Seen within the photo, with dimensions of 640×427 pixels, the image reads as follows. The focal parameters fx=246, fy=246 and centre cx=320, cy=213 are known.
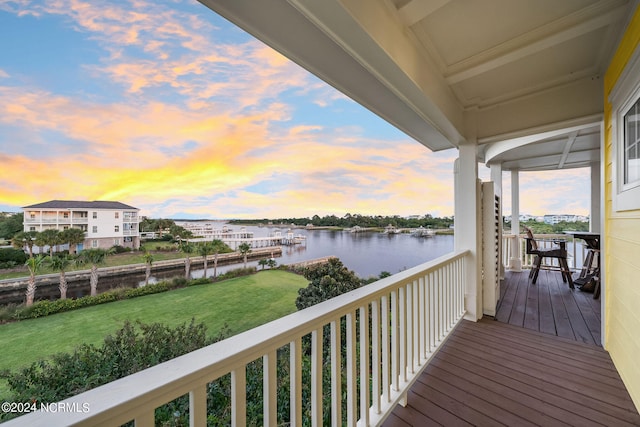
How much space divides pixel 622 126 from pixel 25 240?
358 centimetres

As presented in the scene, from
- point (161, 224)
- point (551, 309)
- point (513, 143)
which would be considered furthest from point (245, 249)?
point (513, 143)

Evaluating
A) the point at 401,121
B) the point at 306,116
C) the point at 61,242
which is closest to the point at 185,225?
the point at 61,242

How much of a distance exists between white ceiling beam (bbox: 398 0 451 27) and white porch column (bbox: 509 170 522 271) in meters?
5.88

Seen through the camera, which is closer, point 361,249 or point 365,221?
point 361,249

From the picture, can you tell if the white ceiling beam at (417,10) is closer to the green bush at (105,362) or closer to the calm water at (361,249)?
the calm water at (361,249)

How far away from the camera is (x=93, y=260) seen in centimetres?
88

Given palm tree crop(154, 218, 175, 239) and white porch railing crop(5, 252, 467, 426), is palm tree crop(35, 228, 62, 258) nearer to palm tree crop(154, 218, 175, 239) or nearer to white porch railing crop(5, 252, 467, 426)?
palm tree crop(154, 218, 175, 239)

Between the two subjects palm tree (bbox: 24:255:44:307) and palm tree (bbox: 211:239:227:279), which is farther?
palm tree (bbox: 211:239:227:279)

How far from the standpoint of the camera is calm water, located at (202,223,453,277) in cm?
169

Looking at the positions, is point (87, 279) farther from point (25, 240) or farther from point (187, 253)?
point (187, 253)

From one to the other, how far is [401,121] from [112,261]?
8.46ft

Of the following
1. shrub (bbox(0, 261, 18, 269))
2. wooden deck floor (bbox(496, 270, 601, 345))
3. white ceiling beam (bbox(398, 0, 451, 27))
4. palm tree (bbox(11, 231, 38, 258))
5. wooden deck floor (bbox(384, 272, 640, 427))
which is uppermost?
white ceiling beam (bbox(398, 0, 451, 27))

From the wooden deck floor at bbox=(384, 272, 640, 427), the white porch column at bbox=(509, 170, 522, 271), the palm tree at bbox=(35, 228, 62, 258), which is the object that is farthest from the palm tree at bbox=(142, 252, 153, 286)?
the white porch column at bbox=(509, 170, 522, 271)

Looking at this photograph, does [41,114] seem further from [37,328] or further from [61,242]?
[37,328]
